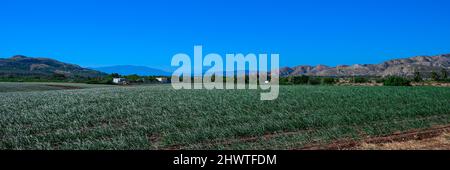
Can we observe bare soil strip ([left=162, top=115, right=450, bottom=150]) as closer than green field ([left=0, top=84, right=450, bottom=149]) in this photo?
Yes

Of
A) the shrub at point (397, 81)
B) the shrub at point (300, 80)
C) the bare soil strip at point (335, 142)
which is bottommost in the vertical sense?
the bare soil strip at point (335, 142)

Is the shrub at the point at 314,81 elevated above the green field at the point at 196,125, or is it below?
above

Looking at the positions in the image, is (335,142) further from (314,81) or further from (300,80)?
(300,80)

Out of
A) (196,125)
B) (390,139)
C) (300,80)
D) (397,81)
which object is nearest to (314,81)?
(300,80)

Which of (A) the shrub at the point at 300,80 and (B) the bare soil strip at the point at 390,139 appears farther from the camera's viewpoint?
(A) the shrub at the point at 300,80

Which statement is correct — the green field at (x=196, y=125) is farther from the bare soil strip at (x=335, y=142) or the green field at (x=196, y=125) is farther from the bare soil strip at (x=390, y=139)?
the bare soil strip at (x=390, y=139)

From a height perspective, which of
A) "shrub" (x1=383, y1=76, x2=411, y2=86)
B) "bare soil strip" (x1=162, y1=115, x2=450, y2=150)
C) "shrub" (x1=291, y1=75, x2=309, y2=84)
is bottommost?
"bare soil strip" (x1=162, y1=115, x2=450, y2=150)

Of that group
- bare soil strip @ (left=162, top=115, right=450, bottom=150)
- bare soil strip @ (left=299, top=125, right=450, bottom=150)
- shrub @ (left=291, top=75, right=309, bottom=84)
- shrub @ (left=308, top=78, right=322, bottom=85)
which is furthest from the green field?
shrub @ (left=291, top=75, right=309, bottom=84)

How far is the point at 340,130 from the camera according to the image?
57.6 feet

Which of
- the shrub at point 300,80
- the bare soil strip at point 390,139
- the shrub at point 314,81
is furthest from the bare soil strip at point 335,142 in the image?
the shrub at point 300,80

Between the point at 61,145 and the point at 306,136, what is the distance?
814cm

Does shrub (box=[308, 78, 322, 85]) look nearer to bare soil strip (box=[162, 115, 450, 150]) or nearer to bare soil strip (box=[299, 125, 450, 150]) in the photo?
bare soil strip (box=[299, 125, 450, 150])
